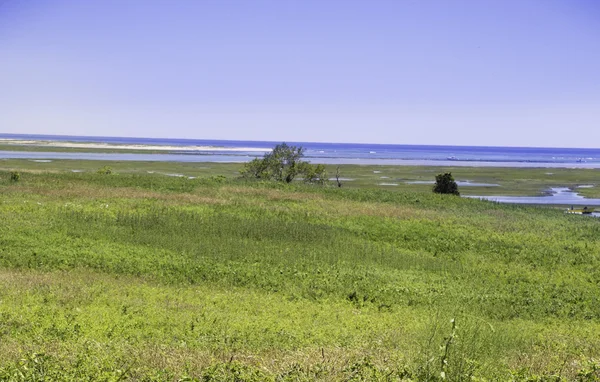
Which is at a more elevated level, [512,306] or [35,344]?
[35,344]

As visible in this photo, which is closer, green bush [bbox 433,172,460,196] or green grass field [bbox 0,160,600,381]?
green grass field [bbox 0,160,600,381]

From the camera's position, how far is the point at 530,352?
10.9 meters

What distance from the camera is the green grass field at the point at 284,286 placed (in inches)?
322

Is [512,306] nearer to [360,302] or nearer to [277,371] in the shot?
[360,302]

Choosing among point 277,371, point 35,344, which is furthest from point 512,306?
point 35,344

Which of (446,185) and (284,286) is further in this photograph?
(446,185)

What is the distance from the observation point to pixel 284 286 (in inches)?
722

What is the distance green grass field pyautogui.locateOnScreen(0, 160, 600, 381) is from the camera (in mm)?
8172

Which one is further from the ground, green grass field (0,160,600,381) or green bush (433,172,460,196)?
green bush (433,172,460,196)

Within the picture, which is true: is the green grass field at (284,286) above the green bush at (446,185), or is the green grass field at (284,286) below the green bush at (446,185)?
below

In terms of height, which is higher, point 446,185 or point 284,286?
point 446,185

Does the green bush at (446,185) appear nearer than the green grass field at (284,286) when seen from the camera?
No

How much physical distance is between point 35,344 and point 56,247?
1236cm

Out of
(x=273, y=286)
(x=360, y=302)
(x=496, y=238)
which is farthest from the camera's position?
(x=496, y=238)
